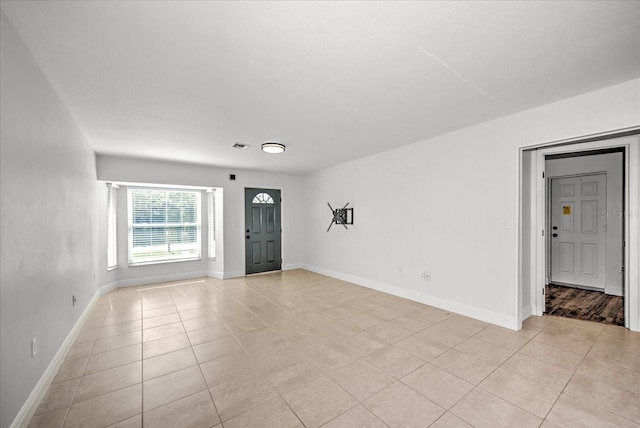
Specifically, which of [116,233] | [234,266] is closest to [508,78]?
[234,266]

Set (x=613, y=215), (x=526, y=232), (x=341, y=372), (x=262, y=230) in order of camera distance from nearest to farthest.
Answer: (x=341, y=372) < (x=526, y=232) < (x=613, y=215) < (x=262, y=230)

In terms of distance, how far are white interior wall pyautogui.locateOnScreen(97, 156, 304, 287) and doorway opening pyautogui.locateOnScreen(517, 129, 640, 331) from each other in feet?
16.0

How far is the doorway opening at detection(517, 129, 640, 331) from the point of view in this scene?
296 cm

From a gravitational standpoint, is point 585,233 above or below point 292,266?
above

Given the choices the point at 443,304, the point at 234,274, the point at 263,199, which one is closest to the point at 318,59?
the point at 443,304

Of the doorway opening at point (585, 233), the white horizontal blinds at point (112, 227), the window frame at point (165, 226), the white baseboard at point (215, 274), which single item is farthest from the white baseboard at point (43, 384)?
the doorway opening at point (585, 233)

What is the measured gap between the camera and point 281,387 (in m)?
2.12

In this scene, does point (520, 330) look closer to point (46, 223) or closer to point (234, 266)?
point (46, 223)

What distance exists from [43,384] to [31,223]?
4.10 ft

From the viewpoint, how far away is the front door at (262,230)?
6.47 meters

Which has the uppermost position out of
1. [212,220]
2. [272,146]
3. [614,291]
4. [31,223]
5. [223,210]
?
[272,146]

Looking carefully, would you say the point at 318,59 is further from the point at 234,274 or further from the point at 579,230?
the point at 579,230

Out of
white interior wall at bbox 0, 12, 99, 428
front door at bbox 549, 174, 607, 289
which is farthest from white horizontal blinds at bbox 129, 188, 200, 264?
front door at bbox 549, 174, 607, 289

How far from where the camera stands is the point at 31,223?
1.95m
